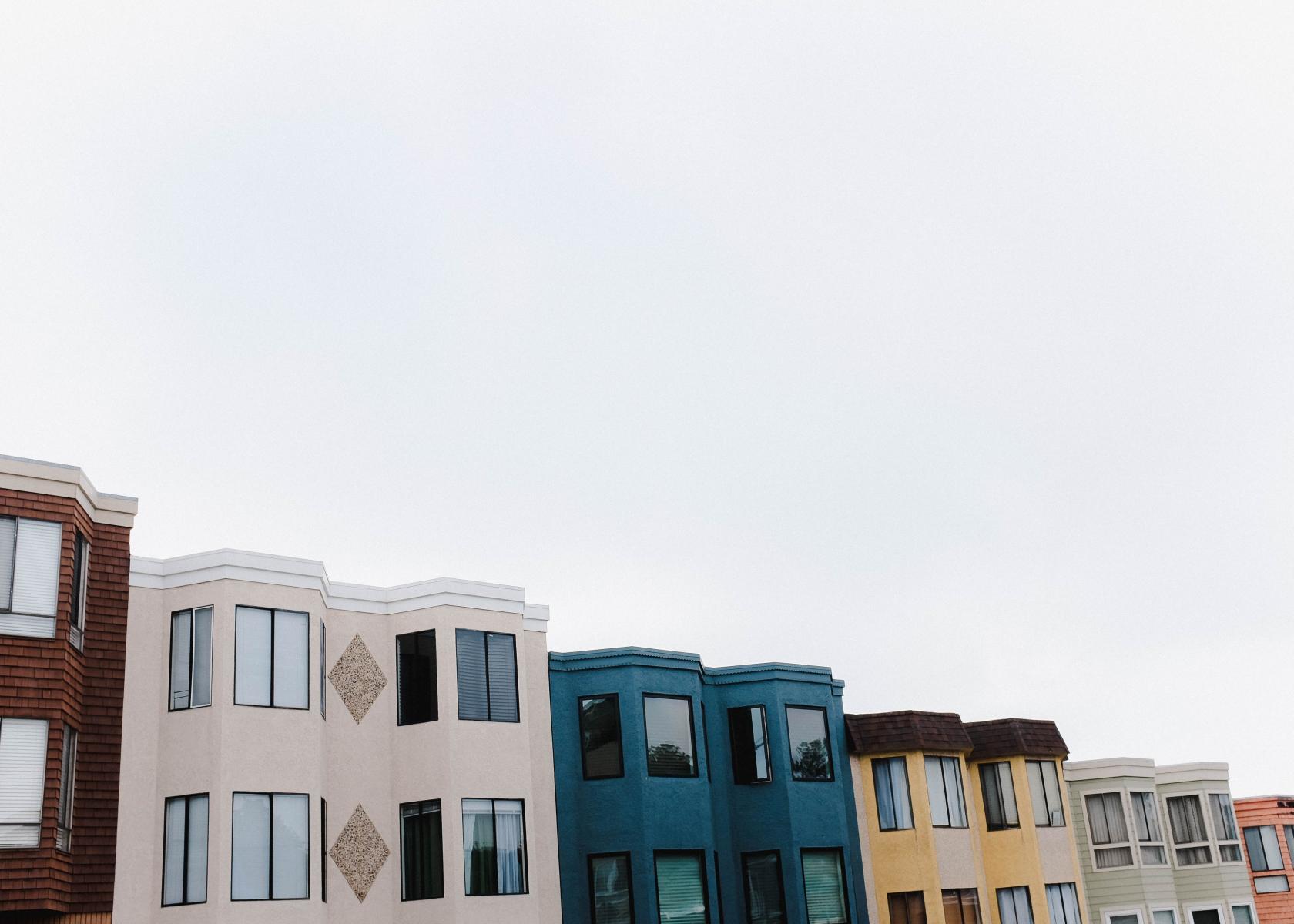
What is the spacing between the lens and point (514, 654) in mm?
27250

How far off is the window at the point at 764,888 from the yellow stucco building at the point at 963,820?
10.3 ft

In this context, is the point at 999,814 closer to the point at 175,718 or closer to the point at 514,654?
the point at 514,654

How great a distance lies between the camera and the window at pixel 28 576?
21.5 meters

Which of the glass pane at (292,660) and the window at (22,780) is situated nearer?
the window at (22,780)

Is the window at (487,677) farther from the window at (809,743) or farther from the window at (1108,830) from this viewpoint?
the window at (1108,830)

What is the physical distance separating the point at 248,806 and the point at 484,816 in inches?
186

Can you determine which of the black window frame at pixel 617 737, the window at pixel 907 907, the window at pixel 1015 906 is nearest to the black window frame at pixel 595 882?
the black window frame at pixel 617 737

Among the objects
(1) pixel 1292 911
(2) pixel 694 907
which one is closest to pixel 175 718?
(2) pixel 694 907

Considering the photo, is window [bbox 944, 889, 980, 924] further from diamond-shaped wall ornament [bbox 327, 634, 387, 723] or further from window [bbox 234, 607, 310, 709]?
window [bbox 234, 607, 310, 709]

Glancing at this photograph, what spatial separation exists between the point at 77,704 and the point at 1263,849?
3906 cm

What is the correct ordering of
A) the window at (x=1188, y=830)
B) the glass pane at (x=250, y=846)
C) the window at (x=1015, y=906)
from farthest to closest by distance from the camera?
the window at (x=1188, y=830), the window at (x=1015, y=906), the glass pane at (x=250, y=846)

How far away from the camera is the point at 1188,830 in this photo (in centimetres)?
3941

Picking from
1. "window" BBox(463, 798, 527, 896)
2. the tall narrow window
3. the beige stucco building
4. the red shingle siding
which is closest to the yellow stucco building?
the tall narrow window

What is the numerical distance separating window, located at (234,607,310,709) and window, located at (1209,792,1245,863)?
29.0m
